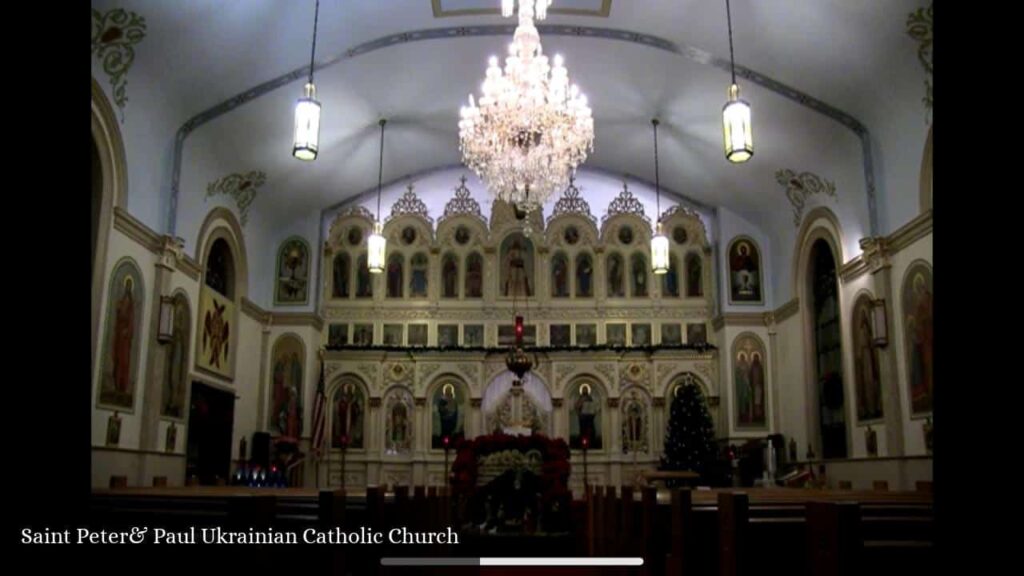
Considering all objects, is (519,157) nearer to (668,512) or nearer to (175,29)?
(175,29)

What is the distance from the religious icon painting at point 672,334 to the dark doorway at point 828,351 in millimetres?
3375

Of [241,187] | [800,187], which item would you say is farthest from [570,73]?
[241,187]

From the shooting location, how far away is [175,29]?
1026 cm

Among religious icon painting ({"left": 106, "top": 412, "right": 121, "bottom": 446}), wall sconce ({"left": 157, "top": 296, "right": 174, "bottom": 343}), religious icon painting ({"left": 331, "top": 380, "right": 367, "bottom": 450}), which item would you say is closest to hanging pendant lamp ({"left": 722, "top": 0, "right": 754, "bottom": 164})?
A: wall sconce ({"left": 157, "top": 296, "right": 174, "bottom": 343})

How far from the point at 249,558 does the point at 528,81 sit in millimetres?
8304

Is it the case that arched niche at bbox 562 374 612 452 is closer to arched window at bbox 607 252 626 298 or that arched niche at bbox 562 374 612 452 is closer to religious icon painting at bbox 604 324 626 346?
religious icon painting at bbox 604 324 626 346

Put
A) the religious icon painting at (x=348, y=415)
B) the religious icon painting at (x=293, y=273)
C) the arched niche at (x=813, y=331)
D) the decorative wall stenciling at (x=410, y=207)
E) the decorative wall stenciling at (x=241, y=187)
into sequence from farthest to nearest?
the decorative wall stenciling at (x=410, y=207) → the religious icon painting at (x=293, y=273) → the religious icon painting at (x=348, y=415) → the decorative wall stenciling at (x=241, y=187) → the arched niche at (x=813, y=331)

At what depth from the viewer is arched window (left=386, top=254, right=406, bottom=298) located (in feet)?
60.8

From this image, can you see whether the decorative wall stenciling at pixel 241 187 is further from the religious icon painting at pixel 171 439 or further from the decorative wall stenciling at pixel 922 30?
the decorative wall stenciling at pixel 922 30

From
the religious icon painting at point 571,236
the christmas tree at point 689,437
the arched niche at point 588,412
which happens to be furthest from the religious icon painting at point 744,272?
the arched niche at point 588,412

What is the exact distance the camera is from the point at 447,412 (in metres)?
17.8

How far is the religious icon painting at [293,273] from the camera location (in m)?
17.8

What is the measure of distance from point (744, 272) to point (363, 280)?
9.18 meters
